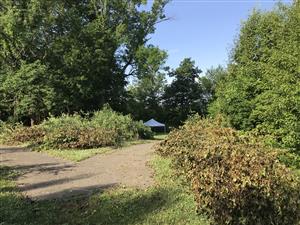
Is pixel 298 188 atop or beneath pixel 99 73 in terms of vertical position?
beneath

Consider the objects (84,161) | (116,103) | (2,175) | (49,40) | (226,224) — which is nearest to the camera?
(226,224)

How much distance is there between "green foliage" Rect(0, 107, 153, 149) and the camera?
1883 cm

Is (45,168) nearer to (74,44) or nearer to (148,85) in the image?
(74,44)

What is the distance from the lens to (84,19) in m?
42.3

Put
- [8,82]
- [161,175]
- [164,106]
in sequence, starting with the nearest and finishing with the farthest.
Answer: [161,175], [8,82], [164,106]

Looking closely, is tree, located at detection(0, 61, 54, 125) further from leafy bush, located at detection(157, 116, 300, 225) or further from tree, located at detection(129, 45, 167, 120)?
leafy bush, located at detection(157, 116, 300, 225)

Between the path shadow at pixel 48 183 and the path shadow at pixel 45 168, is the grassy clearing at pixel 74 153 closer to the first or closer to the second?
the path shadow at pixel 45 168

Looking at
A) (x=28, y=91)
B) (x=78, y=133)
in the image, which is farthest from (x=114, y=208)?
(x=28, y=91)

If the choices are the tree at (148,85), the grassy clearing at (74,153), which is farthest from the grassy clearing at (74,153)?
the tree at (148,85)

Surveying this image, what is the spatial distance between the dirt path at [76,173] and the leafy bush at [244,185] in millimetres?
4129

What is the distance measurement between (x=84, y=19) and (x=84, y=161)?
2978 centimetres

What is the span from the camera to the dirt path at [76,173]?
10156 millimetres

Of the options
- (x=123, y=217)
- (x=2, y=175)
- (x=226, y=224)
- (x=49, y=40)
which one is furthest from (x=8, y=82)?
(x=226, y=224)

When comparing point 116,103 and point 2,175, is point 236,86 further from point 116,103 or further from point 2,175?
point 116,103
